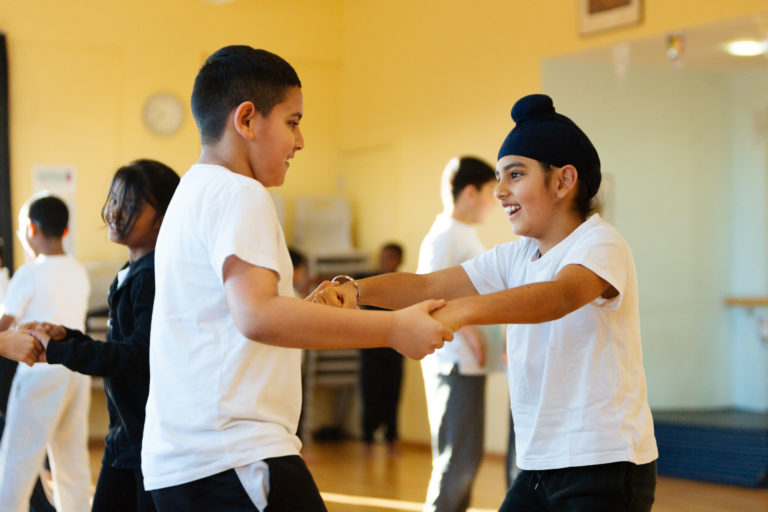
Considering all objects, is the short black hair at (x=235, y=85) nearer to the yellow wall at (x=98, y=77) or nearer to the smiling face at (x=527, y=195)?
the smiling face at (x=527, y=195)

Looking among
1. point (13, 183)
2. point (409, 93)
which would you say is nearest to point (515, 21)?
point (409, 93)

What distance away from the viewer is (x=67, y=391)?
3564mm

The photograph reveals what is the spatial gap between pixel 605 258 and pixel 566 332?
0.62 ft

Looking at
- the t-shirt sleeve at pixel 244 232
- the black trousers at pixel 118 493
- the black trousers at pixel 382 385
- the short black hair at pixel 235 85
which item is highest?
the short black hair at pixel 235 85

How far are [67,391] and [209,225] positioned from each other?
7.67 ft

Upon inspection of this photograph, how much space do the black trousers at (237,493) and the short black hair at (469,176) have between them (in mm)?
2548

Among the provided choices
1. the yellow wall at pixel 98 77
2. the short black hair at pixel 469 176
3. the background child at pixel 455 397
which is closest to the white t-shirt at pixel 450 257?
the background child at pixel 455 397

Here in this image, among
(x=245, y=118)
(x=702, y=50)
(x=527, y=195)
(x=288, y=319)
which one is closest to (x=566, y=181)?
(x=527, y=195)

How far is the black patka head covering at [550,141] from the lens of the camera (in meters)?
2.04

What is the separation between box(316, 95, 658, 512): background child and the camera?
1.85 m

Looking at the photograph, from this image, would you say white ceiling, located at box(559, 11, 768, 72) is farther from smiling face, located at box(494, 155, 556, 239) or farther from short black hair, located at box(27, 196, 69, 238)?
short black hair, located at box(27, 196, 69, 238)

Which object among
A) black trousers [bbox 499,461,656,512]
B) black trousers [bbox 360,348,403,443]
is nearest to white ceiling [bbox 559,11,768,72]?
black trousers [bbox 360,348,403,443]

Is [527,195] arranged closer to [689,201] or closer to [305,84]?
[689,201]

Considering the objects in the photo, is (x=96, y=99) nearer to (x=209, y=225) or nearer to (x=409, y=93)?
(x=409, y=93)
